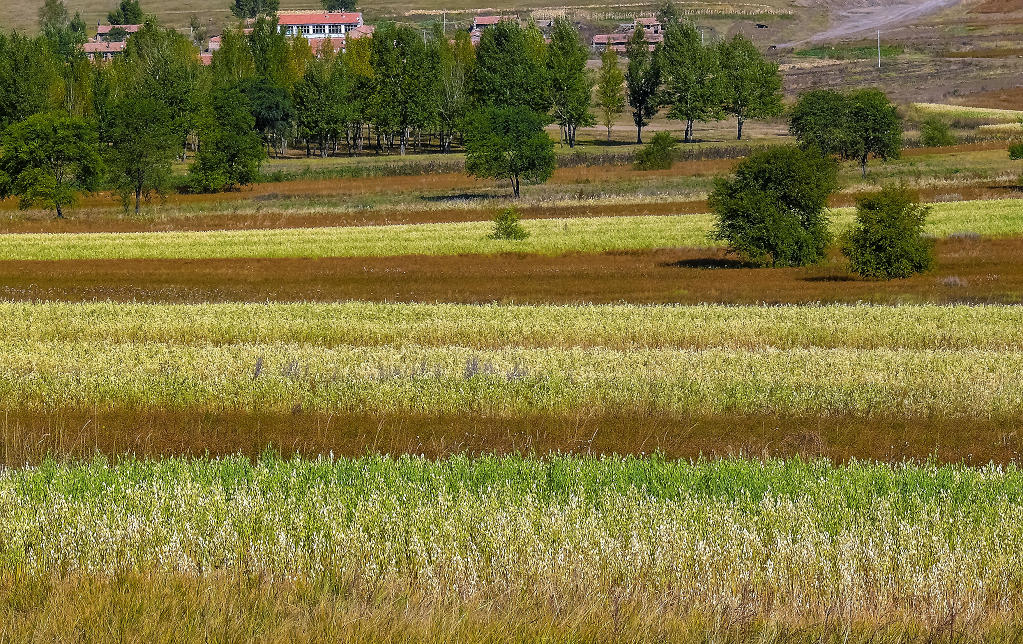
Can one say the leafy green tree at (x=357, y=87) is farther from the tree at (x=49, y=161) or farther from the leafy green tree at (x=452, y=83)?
the tree at (x=49, y=161)

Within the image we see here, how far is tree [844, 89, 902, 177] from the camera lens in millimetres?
94000

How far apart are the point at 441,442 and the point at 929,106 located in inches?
6331

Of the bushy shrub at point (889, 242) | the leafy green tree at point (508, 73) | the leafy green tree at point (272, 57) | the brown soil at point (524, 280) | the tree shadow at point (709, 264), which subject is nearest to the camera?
the brown soil at point (524, 280)

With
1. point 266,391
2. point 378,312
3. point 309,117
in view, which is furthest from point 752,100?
point 266,391

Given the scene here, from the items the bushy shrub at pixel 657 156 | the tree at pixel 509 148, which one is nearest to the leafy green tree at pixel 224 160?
the tree at pixel 509 148

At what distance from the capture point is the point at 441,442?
47.6 feet

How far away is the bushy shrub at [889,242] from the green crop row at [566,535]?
1247 inches

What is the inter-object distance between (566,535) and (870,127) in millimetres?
92687

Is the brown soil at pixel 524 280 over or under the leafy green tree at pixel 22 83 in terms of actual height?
under

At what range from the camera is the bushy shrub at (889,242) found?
134ft

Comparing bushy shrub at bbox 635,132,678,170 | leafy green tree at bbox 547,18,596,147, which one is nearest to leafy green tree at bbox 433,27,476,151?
leafy green tree at bbox 547,18,596,147

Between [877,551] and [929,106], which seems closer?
[877,551]

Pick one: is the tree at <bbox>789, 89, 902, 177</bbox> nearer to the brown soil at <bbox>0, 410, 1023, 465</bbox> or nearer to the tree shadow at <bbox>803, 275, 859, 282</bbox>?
the tree shadow at <bbox>803, 275, 859, 282</bbox>

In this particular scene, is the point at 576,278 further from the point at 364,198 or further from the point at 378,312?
the point at 364,198
